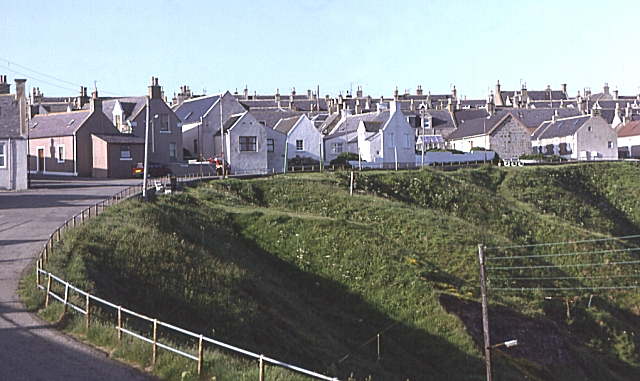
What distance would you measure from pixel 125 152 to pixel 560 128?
190ft

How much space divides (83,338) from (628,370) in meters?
22.3

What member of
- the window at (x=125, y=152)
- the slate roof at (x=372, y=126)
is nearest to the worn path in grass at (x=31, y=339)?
the window at (x=125, y=152)

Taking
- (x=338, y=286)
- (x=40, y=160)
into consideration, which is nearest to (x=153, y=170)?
(x=40, y=160)

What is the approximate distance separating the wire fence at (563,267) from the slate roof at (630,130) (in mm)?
62538

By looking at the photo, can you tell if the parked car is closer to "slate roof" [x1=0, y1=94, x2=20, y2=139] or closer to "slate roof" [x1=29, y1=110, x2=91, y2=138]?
"slate roof" [x1=29, y1=110, x2=91, y2=138]

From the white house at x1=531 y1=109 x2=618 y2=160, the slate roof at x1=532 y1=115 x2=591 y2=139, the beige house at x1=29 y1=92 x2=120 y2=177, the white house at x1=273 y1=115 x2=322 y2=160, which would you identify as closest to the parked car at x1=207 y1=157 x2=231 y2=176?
the beige house at x1=29 y1=92 x2=120 y2=177

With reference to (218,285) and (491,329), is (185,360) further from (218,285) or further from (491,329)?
(491,329)

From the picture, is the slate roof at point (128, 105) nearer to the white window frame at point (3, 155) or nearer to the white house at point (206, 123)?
the white house at point (206, 123)

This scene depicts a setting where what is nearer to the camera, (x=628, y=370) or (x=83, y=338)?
(x=83, y=338)

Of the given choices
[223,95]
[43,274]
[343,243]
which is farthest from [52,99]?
[43,274]

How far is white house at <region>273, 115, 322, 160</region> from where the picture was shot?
7700cm

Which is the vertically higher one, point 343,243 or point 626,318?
point 343,243

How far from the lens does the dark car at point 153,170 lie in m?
58.9

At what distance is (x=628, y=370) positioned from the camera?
97.9 ft
